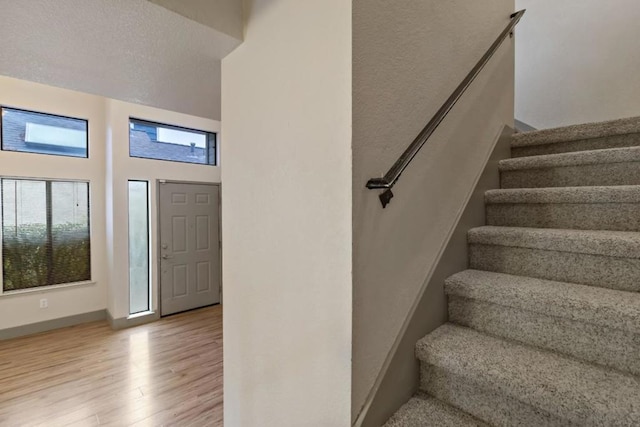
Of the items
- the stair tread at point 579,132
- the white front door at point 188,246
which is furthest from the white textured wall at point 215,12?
the white front door at point 188,246

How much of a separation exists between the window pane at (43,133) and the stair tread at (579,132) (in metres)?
5.15

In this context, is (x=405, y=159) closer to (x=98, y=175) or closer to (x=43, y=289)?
(x=98, y=175)

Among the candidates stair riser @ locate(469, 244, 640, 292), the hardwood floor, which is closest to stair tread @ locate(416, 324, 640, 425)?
stair riser @ locate(469, 244, 640, 292)

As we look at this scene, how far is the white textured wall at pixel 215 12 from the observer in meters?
1.08

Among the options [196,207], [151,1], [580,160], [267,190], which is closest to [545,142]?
[580,160]

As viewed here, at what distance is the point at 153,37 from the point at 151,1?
0.74 ft

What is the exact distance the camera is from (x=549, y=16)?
276 centimetres

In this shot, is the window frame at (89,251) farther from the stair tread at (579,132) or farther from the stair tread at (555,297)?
the stair tread at (579,132)

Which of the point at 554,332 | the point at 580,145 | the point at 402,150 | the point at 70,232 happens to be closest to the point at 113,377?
the point at 70,232

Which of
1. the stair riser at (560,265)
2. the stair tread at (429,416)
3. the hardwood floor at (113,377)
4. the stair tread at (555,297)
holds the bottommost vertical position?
the hardwood floor at (113,377)

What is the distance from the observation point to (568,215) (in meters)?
1.41

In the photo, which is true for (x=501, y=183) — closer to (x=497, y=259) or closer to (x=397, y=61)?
(x=497, y=259)

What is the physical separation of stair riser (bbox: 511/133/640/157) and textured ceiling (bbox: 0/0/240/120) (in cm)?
188

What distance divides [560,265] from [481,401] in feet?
2.24
